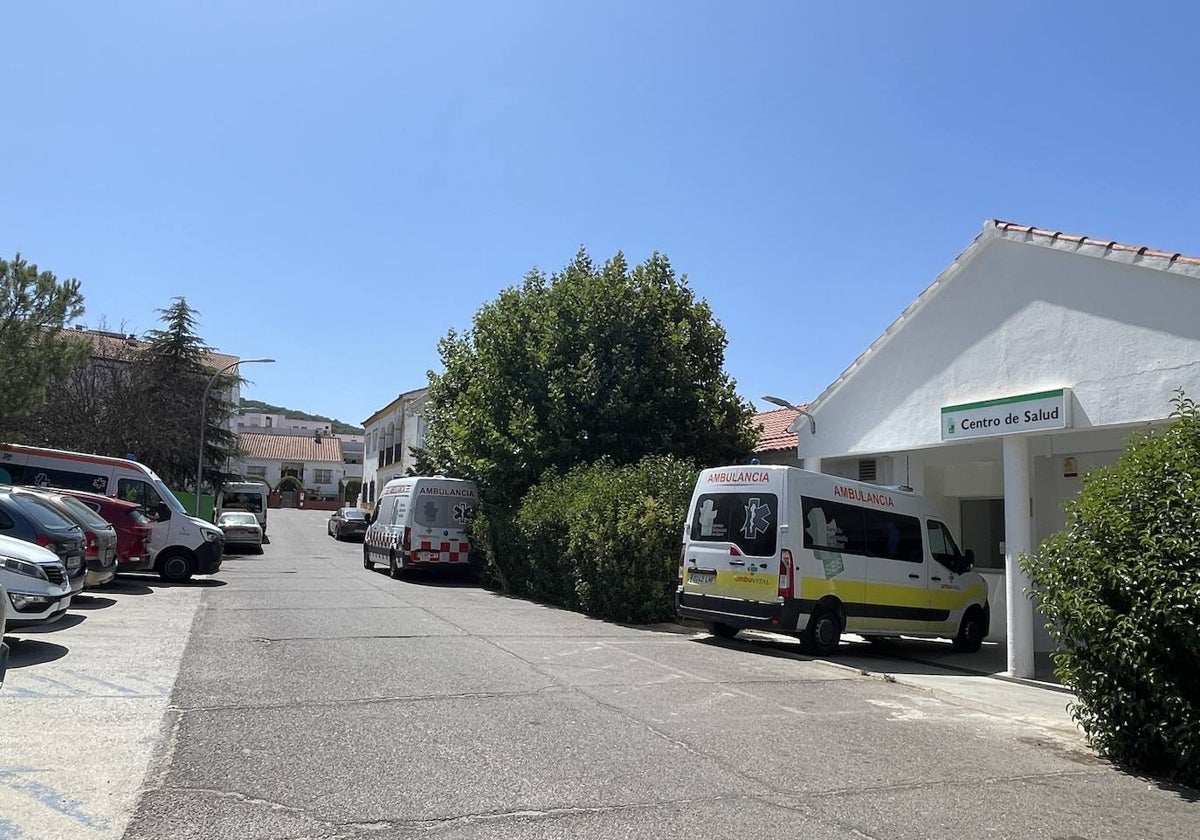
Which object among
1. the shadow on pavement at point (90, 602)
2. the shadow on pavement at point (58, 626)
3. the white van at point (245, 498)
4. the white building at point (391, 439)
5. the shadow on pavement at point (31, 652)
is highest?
the white building at point (391, 439)

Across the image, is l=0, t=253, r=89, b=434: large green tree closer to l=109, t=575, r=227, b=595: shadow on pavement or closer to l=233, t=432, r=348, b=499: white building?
l=109, t=575, r=227, b=595: shadow on pavement

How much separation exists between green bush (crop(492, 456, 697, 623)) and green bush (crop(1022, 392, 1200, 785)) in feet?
27.0

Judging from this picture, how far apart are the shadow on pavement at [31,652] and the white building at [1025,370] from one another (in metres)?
10.4

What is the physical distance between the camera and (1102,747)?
717cm

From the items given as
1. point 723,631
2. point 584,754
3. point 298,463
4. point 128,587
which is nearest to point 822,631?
point 723,631

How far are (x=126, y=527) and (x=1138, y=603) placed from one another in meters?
17.5

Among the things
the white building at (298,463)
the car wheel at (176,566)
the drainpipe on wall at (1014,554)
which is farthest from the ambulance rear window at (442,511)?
the white building at (298,463)

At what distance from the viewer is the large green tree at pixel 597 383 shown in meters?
20.3

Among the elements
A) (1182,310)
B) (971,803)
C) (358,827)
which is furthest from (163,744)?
(1182,310)

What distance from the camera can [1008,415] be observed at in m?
11.2

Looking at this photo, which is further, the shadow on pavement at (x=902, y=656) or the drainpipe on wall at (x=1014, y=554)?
the shadow on pavement at (x=902, y=656)

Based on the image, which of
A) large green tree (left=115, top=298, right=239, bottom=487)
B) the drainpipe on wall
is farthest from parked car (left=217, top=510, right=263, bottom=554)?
the drainpipe on wall

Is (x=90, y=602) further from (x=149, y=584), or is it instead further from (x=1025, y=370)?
(x=1025, y=370)

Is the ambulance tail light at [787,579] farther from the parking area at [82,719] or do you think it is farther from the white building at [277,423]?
the white building at [277,423]
